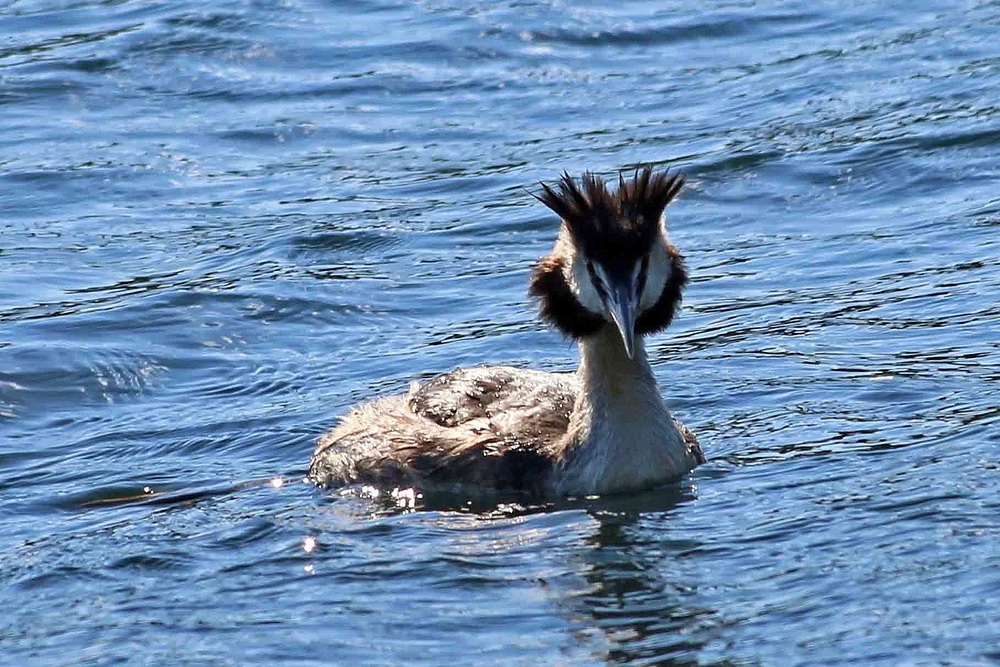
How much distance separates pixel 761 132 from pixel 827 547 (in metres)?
8.72

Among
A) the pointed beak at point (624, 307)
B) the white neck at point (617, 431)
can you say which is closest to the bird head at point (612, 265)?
the pointed beak at point (624, 307)

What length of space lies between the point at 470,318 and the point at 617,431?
3271 millimetres

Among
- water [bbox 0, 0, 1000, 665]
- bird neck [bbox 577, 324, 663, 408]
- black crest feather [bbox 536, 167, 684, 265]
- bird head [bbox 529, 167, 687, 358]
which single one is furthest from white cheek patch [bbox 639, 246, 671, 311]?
water [bbox 0, 0, 1000, 665]

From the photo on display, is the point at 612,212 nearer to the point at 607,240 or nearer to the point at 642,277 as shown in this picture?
the point at 607,240

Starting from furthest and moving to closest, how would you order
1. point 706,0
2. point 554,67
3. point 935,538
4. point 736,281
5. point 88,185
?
point 706,0 → point 554,67 → point 88,185 → point 736,281 → point 935,538

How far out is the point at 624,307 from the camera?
396 inches

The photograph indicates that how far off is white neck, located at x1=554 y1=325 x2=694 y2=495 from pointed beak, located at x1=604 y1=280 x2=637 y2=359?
0.52 m

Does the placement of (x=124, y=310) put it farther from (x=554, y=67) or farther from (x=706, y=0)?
(x=706, y=0)

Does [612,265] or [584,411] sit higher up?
[612,265]

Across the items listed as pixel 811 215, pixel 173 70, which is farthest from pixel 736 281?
pixel 173 70

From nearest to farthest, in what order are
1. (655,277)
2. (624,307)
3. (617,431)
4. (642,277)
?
(624,307)
(642,277)
(655,277)
(617,431)

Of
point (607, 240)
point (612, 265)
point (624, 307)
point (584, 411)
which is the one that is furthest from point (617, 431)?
point (607, 240)

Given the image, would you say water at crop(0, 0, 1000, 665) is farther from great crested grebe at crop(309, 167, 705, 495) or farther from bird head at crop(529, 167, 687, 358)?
bird head at crop(529, 167, 687, 358)

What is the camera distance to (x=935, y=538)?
922 cm
